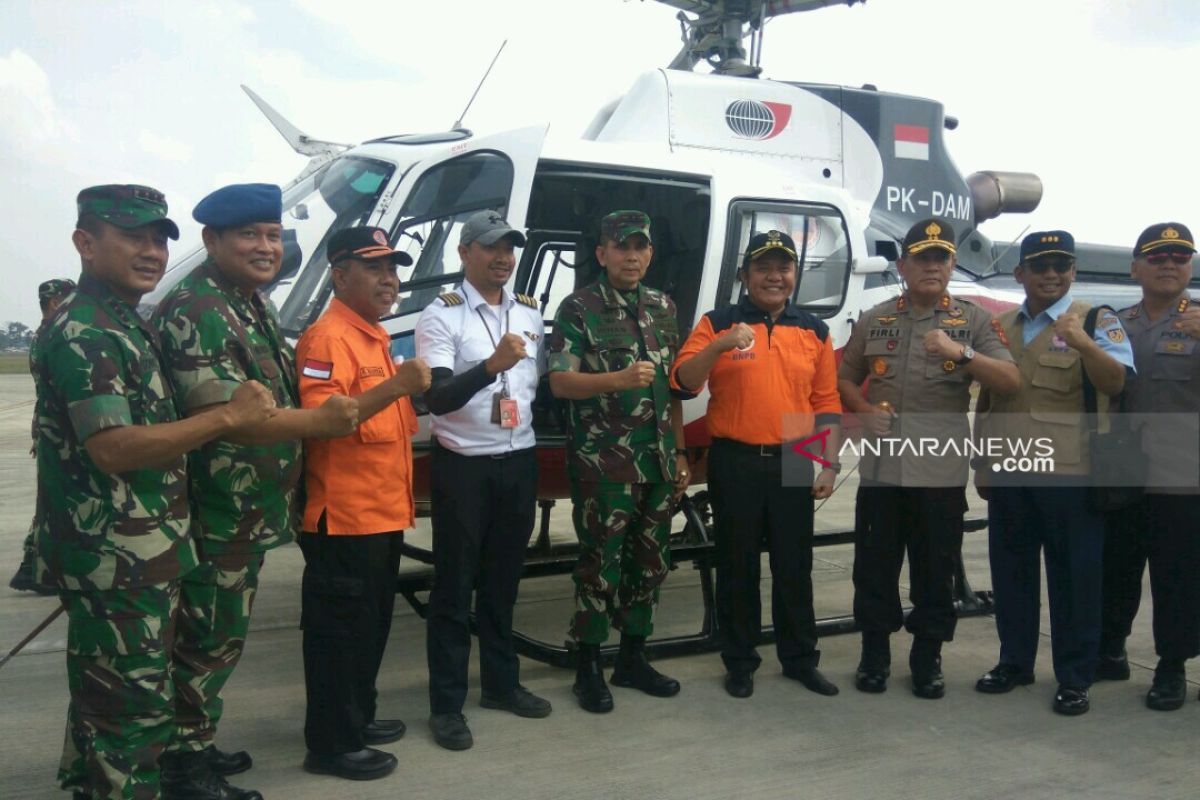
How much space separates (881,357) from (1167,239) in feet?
3.70

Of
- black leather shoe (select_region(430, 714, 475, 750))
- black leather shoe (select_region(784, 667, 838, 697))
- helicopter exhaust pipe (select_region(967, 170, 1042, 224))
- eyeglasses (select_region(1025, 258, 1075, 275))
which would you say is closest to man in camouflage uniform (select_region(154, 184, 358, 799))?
black leather shoe (select_region(430, 714, 475, 750))

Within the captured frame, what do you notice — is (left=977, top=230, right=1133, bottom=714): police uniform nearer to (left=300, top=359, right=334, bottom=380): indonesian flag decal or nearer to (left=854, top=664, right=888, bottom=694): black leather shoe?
(left=854, top=664, right=888, bottom=694): black leather shoe

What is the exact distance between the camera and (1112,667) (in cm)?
394

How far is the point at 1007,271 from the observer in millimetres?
6387

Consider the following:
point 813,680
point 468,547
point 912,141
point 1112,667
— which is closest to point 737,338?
point 468,547

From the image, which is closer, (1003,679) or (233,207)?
(233,207)

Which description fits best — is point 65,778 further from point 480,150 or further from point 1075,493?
point 1075,493

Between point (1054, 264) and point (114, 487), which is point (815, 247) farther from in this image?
point (114, 487)

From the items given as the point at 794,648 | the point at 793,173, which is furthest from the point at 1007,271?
the point at 794,648

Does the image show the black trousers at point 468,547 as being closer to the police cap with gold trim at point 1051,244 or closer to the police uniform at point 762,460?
the police uniform at point 762,460

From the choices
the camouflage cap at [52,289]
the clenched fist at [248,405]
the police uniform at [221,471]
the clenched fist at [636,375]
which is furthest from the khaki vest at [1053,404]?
the camouflage cap at [52,289]

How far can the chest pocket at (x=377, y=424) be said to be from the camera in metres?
2.82

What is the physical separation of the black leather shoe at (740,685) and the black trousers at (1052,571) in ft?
3.42

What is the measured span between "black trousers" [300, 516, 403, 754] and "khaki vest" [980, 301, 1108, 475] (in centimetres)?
242
